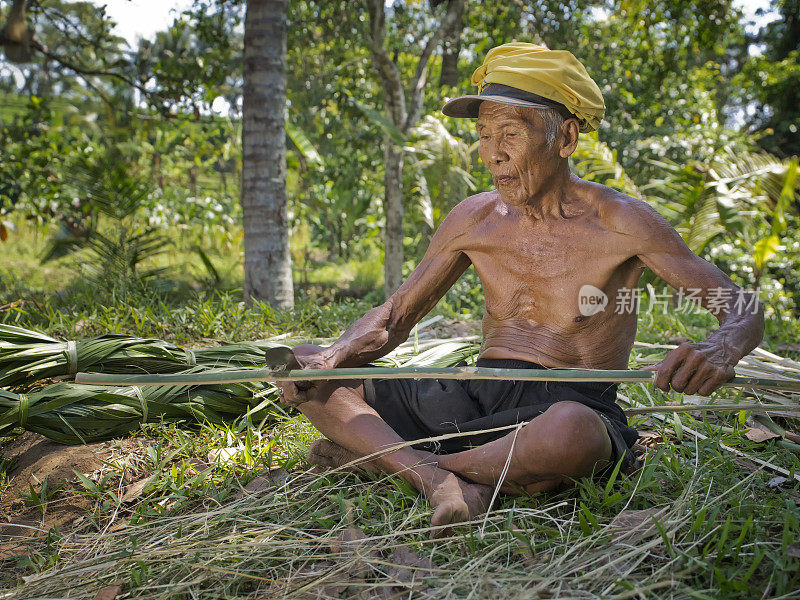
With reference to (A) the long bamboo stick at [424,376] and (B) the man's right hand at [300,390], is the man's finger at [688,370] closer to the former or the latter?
(A) the long bamboo stick at [424,376]

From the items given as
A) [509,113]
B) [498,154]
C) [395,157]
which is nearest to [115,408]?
[498,154]

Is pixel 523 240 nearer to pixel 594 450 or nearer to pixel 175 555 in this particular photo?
pixel 594 450

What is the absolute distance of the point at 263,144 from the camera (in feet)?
16.1

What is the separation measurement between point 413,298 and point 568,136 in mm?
853

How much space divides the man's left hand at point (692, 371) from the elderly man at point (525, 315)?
5 cm

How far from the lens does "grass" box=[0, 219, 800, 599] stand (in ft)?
5.65

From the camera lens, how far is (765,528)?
1916 mm

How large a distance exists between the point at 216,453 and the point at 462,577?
4.62 ft

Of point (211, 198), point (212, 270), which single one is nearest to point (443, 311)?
point (212, 270)

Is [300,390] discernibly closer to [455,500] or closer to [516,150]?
[455,500]

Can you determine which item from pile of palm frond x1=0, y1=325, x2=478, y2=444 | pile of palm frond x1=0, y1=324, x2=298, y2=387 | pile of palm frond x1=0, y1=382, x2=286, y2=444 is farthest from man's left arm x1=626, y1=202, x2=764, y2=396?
pile of palm frond x1=0, y1=324, x2=298, y2=387

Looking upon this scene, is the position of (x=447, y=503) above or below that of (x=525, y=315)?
below

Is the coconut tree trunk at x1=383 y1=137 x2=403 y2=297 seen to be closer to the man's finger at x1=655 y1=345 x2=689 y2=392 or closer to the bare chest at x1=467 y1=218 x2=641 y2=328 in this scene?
the bare chest at x1=467 y1=218 x2=641 y2=328

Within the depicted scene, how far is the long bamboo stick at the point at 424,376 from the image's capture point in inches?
76.9
